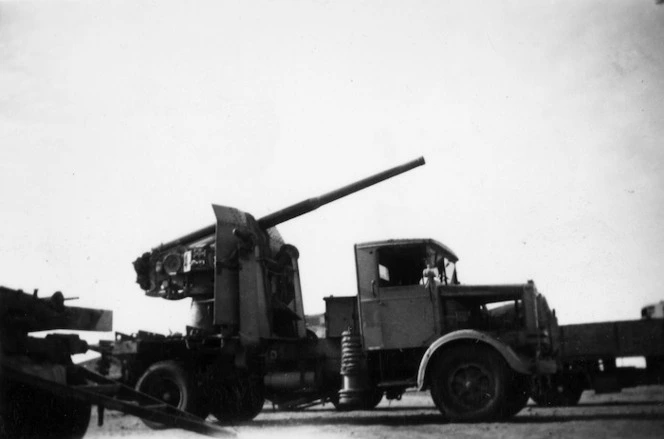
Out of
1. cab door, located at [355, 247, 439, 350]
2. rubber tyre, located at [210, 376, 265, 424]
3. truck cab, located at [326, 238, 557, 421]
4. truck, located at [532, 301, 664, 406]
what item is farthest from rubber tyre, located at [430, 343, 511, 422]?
rubber tyre, located at [210, 376, 265, 424]

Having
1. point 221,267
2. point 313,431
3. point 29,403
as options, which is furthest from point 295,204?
point 29,403

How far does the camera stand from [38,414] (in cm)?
575

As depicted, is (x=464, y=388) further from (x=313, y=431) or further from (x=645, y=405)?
(x=645, y=405)

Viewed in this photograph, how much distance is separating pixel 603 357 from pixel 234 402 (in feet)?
17.5

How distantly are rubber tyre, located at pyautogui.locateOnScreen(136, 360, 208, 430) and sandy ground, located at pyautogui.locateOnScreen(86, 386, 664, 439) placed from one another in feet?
1.67

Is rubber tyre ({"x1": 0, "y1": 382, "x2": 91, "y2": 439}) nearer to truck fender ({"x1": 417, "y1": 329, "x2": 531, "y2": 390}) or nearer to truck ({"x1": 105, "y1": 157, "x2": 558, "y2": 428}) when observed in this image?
truck ({"x1": 105, "y1": 157, "x2": 558, "y2": 428})

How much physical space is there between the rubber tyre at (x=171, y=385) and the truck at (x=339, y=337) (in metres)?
0.01

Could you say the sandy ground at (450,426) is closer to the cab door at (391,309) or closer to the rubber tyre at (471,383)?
the rubber tyre at (471,383)

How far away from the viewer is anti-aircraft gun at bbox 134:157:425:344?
9.80m

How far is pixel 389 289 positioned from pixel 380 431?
2069 mm

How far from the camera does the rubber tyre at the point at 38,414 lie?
5.49 meters

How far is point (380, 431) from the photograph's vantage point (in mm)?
7844

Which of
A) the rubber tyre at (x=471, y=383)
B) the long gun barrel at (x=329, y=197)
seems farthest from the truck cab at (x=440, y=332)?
the long gun barrel at (x=329, y=197)

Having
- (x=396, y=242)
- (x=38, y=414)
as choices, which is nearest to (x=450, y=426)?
(x=396, y=242)
